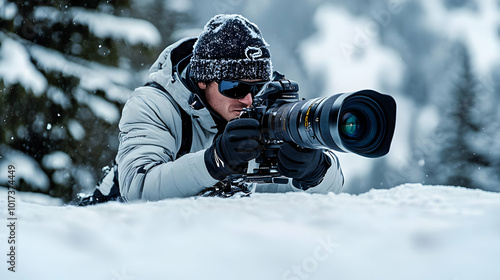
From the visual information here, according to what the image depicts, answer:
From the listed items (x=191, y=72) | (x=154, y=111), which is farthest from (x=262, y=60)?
(x=154, y=111)

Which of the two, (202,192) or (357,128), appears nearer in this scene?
(357,128)

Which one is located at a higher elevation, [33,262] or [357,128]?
[357,128]

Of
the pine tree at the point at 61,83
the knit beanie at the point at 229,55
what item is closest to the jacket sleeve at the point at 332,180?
the knit beanie at the point at 229,55

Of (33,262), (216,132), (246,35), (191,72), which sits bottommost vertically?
(33,262)

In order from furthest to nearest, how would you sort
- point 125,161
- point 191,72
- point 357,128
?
point 191,72 < point 125,161 < point 357,128

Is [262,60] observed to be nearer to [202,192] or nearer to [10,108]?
[202,192]

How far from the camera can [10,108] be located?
21.1 feet

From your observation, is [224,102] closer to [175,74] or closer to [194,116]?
[194,116]

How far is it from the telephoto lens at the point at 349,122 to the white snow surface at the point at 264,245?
0.46m

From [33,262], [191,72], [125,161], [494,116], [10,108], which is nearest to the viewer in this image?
[33,262]

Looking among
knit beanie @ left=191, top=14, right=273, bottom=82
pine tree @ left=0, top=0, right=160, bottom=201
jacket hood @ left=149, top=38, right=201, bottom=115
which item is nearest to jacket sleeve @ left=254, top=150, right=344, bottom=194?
→ knit beanie @ left=191, top=14, right=273, bottom=82

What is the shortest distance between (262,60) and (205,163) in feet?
3.16

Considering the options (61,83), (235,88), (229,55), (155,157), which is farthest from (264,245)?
(61,83)

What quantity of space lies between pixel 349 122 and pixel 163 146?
130cm
